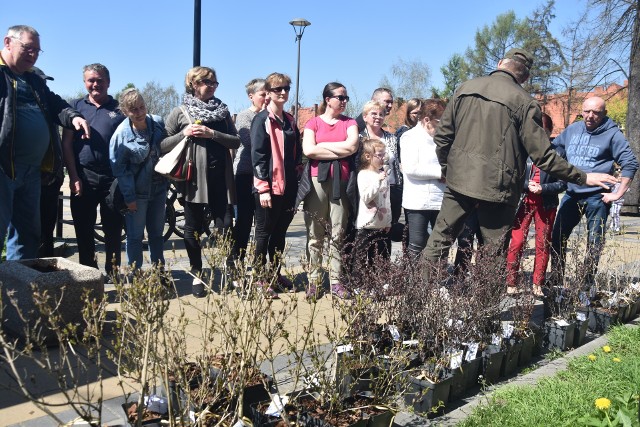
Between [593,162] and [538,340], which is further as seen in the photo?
[593,162]

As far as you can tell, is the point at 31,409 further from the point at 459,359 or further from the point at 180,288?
the point at 180,288

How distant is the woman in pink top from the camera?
230 inches

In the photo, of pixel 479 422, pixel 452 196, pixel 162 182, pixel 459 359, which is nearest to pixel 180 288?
pixel 162 182

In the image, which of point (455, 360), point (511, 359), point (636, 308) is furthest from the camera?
point (636, 308)

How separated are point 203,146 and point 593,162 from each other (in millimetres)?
3675

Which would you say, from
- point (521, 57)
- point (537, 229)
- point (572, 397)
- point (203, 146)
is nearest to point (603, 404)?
point (572, 397)

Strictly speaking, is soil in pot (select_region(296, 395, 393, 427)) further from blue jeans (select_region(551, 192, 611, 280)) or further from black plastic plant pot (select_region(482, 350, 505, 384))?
blue jeans (select_region(551, 192, 611, 280))

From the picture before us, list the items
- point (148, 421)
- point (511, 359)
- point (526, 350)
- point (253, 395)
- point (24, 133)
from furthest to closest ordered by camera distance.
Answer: point (24, 133), point (526, 350), point (511, 359), point (253, 395), point (148, 421)

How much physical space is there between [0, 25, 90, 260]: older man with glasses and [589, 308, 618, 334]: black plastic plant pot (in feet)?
14.3

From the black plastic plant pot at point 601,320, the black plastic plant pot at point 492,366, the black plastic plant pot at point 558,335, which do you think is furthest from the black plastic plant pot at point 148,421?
the black plastic plant pot at point 601,320

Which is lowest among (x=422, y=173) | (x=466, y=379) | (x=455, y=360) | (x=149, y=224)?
(x=466, y=379)

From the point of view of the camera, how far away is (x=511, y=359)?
4.11 metres

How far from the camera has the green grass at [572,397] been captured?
3182mm

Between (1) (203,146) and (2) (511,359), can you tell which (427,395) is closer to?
(2) (511,359)
